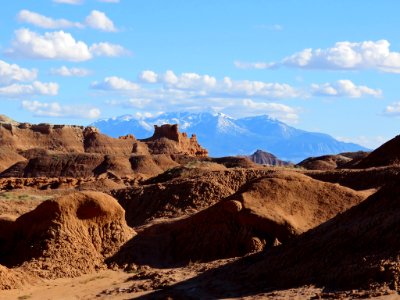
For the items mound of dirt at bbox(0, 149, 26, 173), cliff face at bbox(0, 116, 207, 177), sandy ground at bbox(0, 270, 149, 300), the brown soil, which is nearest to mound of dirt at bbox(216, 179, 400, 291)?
the brown soil

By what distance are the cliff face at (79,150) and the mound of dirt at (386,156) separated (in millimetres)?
37459

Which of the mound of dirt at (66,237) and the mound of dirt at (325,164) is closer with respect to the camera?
the mound of dirt at (66,237)

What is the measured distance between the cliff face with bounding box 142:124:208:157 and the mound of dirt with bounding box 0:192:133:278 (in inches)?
2941

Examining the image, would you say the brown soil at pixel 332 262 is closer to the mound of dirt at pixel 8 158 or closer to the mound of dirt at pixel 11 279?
the mound of dirt at pixel 11 279

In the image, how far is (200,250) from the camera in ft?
76.6

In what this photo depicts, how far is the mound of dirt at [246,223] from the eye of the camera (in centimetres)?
2278

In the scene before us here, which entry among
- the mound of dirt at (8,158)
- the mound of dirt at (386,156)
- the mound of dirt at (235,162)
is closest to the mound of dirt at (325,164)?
the mound of dirt at (235,162)

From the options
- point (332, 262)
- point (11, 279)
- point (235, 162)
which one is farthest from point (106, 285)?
point (235, 162)

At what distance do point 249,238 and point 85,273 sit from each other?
476cm

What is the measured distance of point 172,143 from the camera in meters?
102

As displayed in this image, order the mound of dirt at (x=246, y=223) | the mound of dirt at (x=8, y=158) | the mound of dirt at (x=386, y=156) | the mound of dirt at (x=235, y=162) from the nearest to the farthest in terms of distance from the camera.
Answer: the mound of dirt at (x=246, y=223)
the mound of dirt at (x=386, y=156)
the mound of dirt at (x=235, y=162)
the mound of dirt at (x=8, y=158)

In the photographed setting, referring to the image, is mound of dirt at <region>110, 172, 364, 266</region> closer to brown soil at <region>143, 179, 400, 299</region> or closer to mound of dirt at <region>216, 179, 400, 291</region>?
brown soil at <region>143, 179, 400, 299</region>

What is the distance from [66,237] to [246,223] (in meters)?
5.19

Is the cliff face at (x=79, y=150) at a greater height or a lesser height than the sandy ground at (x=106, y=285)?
greater
